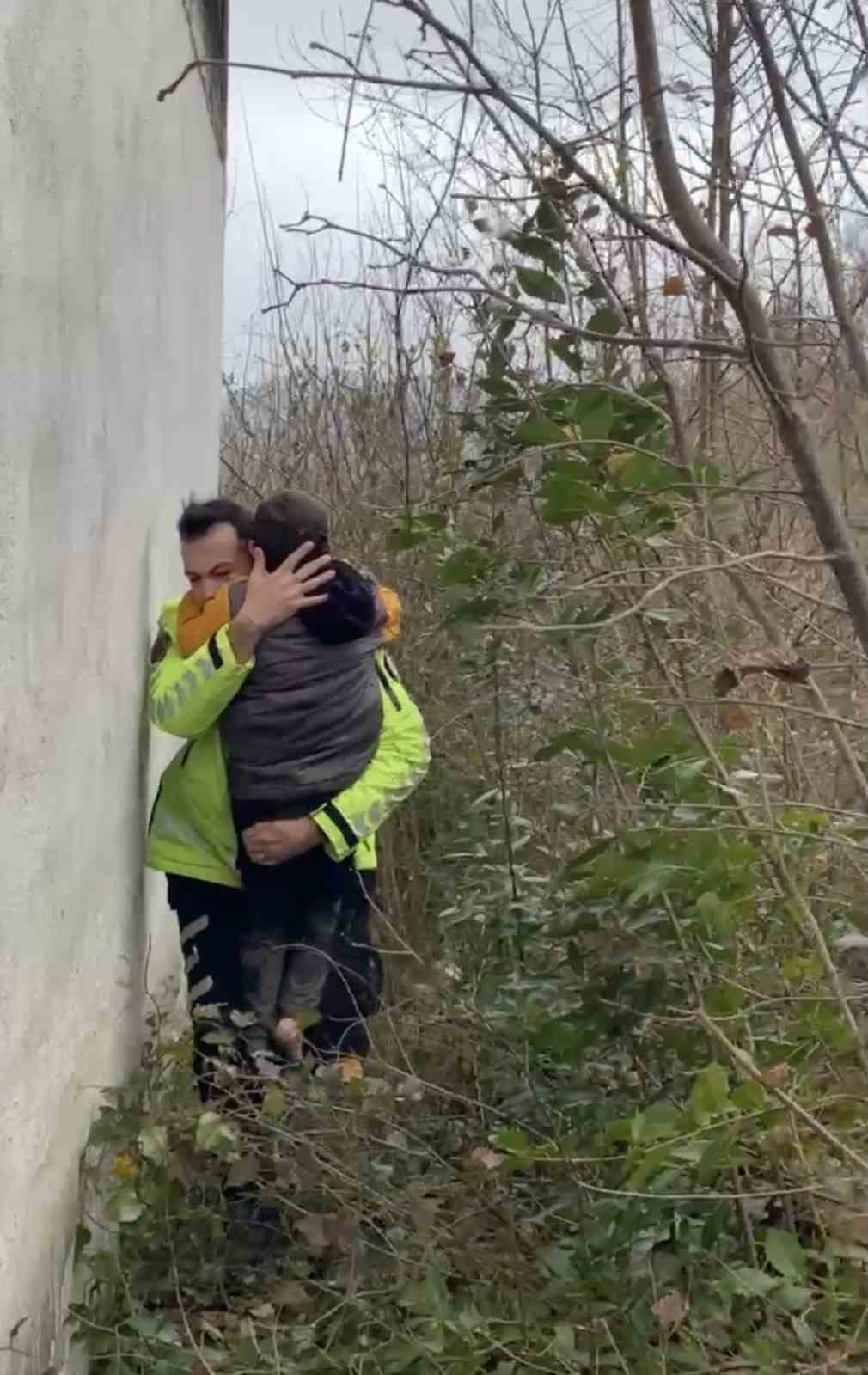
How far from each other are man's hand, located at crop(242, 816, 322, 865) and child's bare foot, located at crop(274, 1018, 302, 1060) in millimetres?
361

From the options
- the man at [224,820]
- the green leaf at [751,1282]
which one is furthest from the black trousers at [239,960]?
the green leaf at [751,1282]

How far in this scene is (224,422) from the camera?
25.5 ft

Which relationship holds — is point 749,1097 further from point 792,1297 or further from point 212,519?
point 212,519

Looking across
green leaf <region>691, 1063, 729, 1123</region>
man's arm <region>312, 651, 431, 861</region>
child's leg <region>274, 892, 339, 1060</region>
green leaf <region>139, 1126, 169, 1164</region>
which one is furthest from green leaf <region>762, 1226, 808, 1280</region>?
man's arm <region>312, 651, 431, 861</region>

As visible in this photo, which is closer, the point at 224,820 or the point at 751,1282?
the point at 751,1282

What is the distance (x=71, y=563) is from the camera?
2445 mm

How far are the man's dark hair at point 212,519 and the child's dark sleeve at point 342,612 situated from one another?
217mm

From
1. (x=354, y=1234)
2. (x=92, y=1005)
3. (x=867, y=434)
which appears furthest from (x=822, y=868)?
(x=92, y=1005)

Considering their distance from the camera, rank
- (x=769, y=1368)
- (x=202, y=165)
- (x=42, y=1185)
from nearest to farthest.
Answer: (x=769, y=1368) → (x=42, y=1185) → (x=202, y=165)

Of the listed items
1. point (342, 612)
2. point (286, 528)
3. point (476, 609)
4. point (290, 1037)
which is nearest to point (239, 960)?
point (290, 1037)

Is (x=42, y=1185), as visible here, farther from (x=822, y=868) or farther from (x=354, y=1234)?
(x=822, y=868)

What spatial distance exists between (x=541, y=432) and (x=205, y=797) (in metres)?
1.30

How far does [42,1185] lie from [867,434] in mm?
1880

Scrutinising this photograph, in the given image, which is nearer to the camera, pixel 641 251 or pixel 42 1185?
pixel 42 1185
